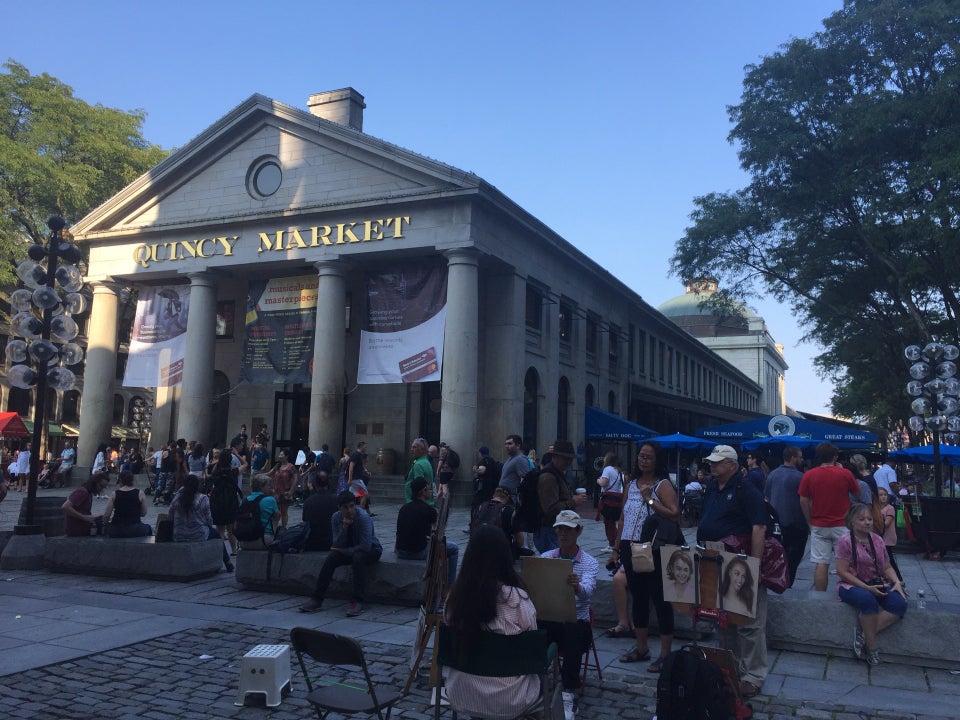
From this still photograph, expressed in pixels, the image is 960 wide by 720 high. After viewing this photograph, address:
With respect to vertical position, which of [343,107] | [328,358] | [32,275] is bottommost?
[32,275]

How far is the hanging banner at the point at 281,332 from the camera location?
A: 26.9 meters

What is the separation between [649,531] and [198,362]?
23.9 metres

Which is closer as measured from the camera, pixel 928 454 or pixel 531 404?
pixel 928 454

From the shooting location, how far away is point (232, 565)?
1244 cm

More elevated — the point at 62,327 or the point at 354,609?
the point at 62,327

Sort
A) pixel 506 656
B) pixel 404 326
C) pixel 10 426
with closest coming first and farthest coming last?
1. pixel 506 656
2. pixel 404 326
3. pixel 10 426

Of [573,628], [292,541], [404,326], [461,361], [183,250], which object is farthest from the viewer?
[183,250]

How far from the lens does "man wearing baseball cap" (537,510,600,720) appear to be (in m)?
6.06

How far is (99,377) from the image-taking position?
30.1 metres

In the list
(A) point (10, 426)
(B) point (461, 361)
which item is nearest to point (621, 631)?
(B) point (461, 361)

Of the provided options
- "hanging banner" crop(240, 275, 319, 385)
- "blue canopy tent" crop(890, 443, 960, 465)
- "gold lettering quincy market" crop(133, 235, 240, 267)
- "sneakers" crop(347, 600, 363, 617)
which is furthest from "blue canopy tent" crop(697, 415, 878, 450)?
"gold lettering quincy market" crop(133, 235, 240, 267)

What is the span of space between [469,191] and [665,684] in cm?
2037

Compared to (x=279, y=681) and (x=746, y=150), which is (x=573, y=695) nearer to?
(x=279, y=681)

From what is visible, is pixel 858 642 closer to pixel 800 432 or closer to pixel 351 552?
pixel 351 552
